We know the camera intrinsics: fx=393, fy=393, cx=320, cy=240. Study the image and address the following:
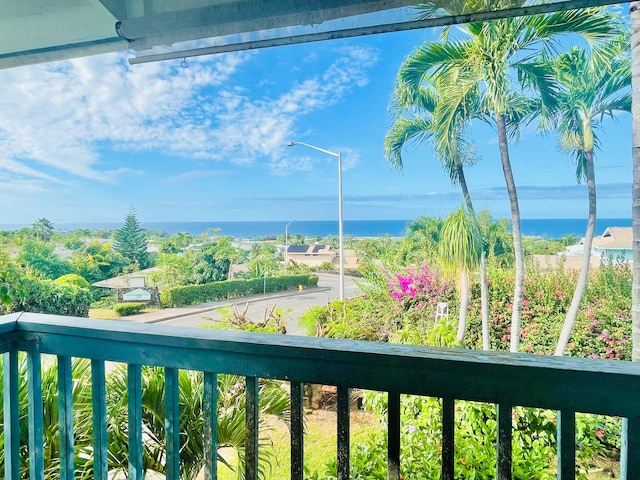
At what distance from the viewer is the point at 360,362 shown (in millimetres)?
758

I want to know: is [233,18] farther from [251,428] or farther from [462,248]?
[462,248]

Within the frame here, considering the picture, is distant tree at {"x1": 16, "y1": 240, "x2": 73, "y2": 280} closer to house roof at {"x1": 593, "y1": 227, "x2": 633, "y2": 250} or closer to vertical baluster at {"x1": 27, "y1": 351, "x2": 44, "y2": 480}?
vertical baluster at {"x1": 27, "y1": 351, "x2": 44, "y2": 480}

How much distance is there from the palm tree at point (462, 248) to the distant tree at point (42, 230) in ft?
13.1

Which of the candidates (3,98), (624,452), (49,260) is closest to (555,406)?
(624,452)

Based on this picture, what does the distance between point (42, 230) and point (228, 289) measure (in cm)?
190

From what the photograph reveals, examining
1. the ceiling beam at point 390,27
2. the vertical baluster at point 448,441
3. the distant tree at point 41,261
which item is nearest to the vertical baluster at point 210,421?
the vertical baluster at point 448,441

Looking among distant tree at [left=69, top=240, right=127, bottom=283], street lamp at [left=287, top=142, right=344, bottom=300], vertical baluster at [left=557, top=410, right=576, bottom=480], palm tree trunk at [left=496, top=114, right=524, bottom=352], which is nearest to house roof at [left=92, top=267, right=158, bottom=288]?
distant tree at [left=69, top=240, right=127, bottom=283]

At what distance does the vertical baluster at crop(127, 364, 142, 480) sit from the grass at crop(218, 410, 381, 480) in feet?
3.18

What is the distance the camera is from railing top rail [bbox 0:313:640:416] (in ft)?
2.15

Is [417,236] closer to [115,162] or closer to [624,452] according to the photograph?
[624,452]

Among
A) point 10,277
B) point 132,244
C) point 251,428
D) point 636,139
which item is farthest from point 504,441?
point 132,244

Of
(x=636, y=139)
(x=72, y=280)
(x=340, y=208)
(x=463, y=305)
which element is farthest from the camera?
(x=340, y=208)

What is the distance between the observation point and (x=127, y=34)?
3.79 feet

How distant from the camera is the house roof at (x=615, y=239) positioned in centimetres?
327
